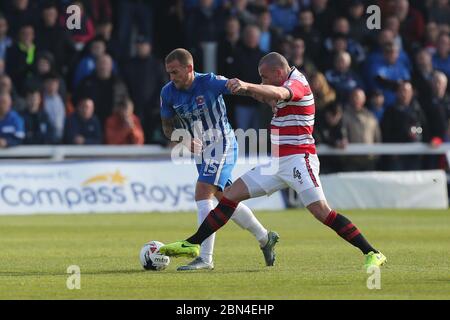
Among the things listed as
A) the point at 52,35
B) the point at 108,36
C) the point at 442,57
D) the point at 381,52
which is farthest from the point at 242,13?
the point at 442,57

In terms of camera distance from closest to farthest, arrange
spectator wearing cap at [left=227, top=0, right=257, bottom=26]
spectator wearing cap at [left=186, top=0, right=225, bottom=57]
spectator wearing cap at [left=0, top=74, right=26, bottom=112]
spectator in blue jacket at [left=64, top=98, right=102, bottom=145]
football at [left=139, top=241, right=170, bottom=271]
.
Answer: football at [left=139, top=241, right=170, bottom=271], spectator wearing cap at [left=0, top=74, right=26, bottom=112], spectator in blue jacket at [left=64, top=98, right=102, bottom=145], spectator wearing cap at [left=186, top=0, right=225, bottom=57], spectator wearing cap at [left=227, top=0, right=257, bottom=26]

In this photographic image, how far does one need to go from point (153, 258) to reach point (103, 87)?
1107cm

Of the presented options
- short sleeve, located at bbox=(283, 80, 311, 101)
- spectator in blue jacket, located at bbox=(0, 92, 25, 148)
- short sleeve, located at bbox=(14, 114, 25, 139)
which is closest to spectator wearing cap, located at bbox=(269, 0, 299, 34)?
short sleeve, located at bbox=(14, 114, 25, 139)

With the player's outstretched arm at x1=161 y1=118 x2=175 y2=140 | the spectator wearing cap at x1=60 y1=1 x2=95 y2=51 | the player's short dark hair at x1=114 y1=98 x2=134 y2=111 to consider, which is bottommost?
the player's short dark hair at x1=114 y1=98 x2=134 y2=111

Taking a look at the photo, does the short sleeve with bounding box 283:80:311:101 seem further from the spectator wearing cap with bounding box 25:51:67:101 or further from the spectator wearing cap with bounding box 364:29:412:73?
the spectator wearing cap with bounding box 364:29:412:73

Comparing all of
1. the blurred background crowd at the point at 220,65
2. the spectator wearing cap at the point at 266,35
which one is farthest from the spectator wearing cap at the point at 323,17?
the spectator wearing cap at the point at 266,35

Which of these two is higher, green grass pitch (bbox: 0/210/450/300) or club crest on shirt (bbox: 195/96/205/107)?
club crest on shirt (bbox: 195/96/205/107)

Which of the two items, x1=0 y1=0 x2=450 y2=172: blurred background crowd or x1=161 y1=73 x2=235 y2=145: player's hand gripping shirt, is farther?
x1=0 y1=0 x2=450 y2=172: blurred background crowd

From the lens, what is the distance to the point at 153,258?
12.5 meters

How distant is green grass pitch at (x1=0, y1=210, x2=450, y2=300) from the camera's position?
10.6m

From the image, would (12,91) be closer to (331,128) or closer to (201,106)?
(331,128)

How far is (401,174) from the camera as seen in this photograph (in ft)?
77.9

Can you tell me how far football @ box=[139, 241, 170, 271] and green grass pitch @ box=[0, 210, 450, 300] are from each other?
112 millimetres
